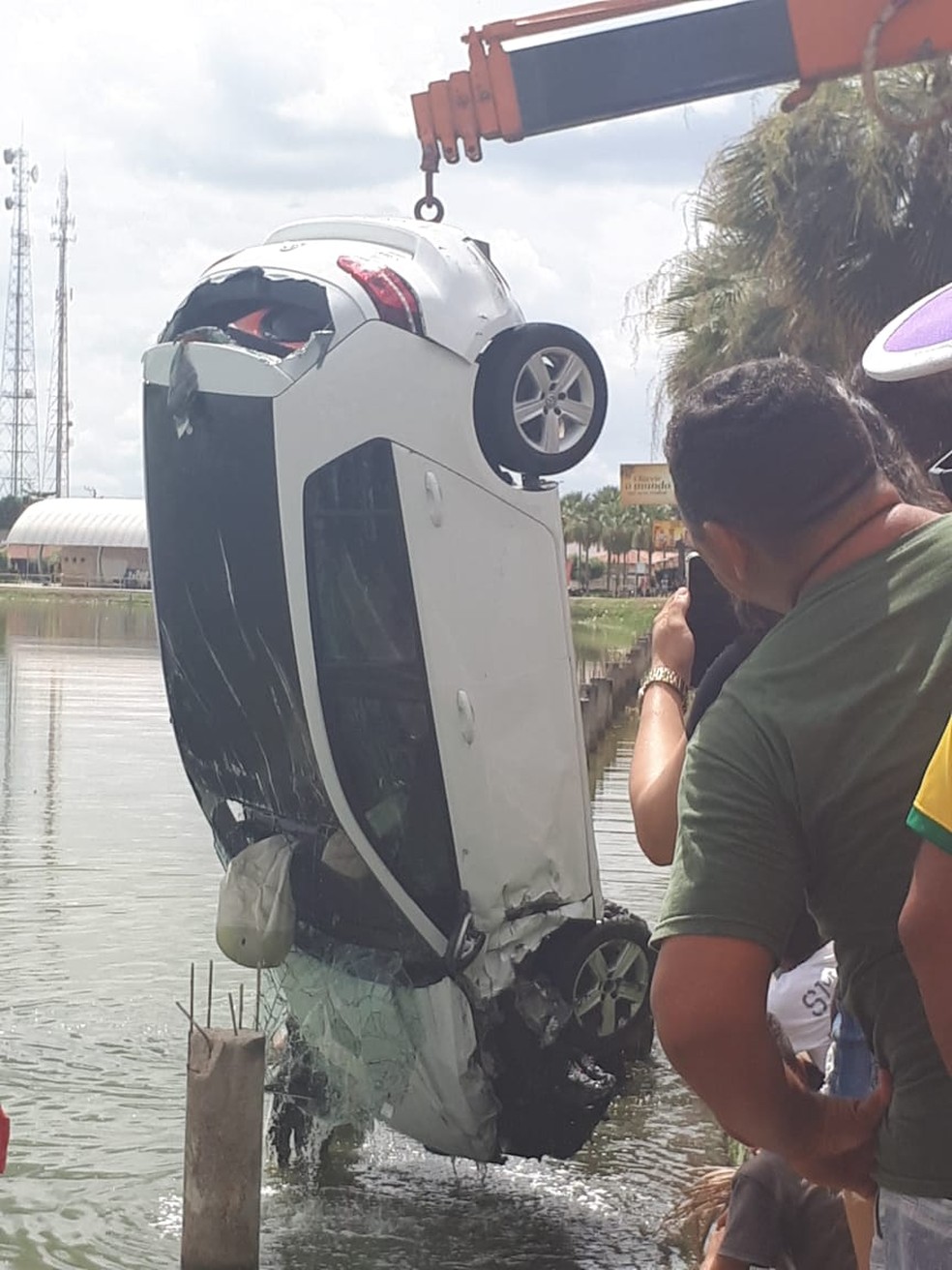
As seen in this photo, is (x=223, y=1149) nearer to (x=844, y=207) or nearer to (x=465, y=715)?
(x=465, y=715)

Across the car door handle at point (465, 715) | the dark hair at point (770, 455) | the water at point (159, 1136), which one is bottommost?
the water at point (159, 1136)

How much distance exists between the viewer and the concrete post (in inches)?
220

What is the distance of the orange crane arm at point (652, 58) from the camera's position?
9086 millimetres

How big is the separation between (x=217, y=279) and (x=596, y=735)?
54.2 feet

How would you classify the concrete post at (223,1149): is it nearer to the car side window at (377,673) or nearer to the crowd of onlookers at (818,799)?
the car side window at (377,673)

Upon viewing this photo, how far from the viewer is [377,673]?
6.16m

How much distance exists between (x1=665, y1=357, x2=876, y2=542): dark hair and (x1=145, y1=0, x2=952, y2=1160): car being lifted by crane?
3.33 meters

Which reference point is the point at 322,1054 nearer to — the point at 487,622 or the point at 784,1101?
the point at 487,622

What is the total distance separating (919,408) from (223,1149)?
126 inches

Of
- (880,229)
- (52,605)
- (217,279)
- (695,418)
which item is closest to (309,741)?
(217,279)

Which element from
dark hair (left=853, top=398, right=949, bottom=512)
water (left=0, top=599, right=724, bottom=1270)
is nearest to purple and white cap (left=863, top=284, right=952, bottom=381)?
dark hair (left=853, top=398, right=949, bottom=512)

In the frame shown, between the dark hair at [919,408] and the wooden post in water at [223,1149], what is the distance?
292 centimetres

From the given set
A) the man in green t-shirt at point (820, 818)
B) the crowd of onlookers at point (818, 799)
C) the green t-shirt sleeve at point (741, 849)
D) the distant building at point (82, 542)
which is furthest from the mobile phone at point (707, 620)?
the distant building at point (82, 542)

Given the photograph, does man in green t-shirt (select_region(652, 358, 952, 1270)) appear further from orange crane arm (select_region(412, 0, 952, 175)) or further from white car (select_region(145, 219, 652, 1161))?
orange crane arm (select_region(412, 0, 952, 175))
